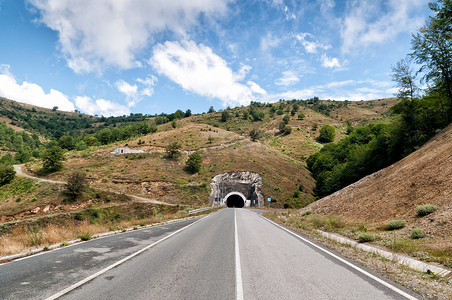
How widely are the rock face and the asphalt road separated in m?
57.4

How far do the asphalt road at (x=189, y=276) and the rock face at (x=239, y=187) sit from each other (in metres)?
57.4

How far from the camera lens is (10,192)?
48688 mm

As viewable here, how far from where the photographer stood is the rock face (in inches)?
2599

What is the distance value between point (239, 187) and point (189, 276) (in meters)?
64.6

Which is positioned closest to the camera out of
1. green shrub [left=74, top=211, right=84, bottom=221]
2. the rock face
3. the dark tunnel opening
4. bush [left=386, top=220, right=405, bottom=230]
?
bush [left=386, top=220, right=405, bottom=230]

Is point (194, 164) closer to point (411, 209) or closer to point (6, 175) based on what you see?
point (6, 175)

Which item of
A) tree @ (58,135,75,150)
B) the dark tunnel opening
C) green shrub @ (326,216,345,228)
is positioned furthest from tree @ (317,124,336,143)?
tree @ (58,135,75,150)

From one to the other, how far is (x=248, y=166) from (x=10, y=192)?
62.7 meters

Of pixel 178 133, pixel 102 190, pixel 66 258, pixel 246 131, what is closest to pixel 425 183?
pixel 66 258

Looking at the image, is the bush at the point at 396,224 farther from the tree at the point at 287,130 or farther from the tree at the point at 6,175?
the tree at the point at 287,130

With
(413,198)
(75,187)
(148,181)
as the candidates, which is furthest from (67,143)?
(413,198)

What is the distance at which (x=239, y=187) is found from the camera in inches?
2719

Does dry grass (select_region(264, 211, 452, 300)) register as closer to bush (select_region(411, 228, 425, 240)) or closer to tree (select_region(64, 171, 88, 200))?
bush (select_region(411, 228, 425, 240))

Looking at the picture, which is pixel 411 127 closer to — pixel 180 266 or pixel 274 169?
pixel 180 266
